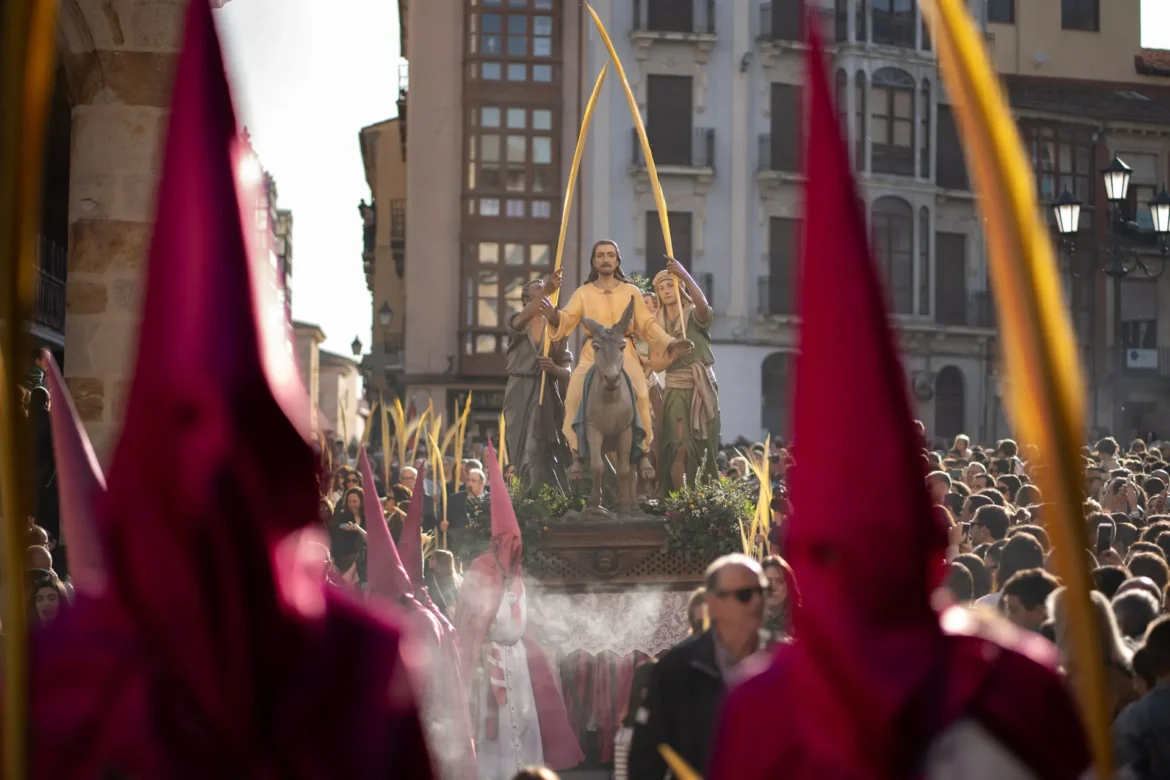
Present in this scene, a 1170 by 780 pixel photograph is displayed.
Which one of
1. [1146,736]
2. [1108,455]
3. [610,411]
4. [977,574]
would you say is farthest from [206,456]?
[1108,455]

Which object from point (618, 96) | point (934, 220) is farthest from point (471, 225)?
point (934, 220)

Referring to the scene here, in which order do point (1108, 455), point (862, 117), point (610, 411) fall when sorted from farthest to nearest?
point (862, 117)
point (1108, 455)
point (610, 411)

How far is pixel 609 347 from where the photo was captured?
15.5 meters

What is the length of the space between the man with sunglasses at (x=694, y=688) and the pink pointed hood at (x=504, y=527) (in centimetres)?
532

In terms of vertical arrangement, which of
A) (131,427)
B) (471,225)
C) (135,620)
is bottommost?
(135,620)

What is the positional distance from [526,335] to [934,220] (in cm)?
2700

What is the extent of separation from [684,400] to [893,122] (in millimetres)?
26375

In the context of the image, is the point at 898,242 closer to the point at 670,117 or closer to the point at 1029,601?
the point at 670,117

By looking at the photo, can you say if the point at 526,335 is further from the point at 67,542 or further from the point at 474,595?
the point at 67,542

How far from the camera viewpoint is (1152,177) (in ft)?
150

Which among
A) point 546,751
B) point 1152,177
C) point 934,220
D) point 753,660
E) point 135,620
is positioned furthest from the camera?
point 1152,177

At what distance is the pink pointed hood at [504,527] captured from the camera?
9836 millimetres

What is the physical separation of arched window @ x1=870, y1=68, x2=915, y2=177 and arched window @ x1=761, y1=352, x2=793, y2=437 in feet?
18.2

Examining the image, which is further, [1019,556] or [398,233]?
[398,233]
